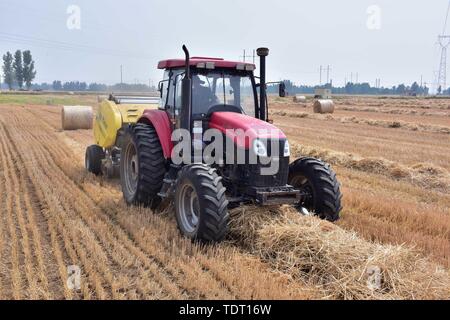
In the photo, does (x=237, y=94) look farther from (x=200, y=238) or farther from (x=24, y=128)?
(x=24, y=128)

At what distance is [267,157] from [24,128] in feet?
49.5

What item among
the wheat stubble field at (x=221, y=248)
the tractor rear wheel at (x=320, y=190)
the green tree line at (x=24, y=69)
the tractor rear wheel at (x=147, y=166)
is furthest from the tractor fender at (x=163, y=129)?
the green tree line at (x=24, y=69)

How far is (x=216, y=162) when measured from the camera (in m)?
6.09

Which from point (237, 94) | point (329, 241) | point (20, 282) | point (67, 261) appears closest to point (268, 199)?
point (329, 241)

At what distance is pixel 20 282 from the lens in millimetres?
4492

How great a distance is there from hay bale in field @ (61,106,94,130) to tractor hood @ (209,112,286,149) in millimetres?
13225

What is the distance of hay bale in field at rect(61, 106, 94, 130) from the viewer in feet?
59.0

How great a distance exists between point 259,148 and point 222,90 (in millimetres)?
1290

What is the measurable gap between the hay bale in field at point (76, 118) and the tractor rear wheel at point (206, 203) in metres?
13.6

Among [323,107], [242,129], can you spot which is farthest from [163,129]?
[323,107]

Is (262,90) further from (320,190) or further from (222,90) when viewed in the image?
(320,190)

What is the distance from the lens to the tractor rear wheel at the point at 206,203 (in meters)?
5.13
